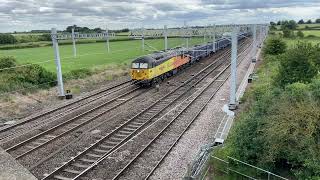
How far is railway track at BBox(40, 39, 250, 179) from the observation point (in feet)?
50.5

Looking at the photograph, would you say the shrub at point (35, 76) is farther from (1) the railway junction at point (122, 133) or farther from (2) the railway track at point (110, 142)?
(2) the railway track at point (110, 142)

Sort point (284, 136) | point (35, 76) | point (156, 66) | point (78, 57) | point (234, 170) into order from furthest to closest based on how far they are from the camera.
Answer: point (78, 57), point (156, 66), point (35, 76), point (234, 170), point (284, 136)

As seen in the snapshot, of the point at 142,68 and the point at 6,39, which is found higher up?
the point at 6,39

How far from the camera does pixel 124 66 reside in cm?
4872

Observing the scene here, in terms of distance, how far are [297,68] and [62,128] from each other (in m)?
17.7

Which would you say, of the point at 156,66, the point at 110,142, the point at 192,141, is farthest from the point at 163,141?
the point at 156,66

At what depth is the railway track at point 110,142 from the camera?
1539 cm

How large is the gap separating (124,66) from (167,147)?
103ft

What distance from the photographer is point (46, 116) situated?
81.2ft

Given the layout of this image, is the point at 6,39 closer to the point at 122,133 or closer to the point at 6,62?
the point at 6,62

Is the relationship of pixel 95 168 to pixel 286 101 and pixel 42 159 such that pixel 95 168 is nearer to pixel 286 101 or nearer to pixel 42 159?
pixel 42 159

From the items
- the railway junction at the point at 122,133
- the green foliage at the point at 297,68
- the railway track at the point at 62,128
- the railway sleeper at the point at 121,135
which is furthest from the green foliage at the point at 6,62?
the green foliage at the point at 297,68

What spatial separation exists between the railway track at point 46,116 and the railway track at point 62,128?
1428mm

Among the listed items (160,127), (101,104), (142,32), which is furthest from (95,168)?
(142,32)
